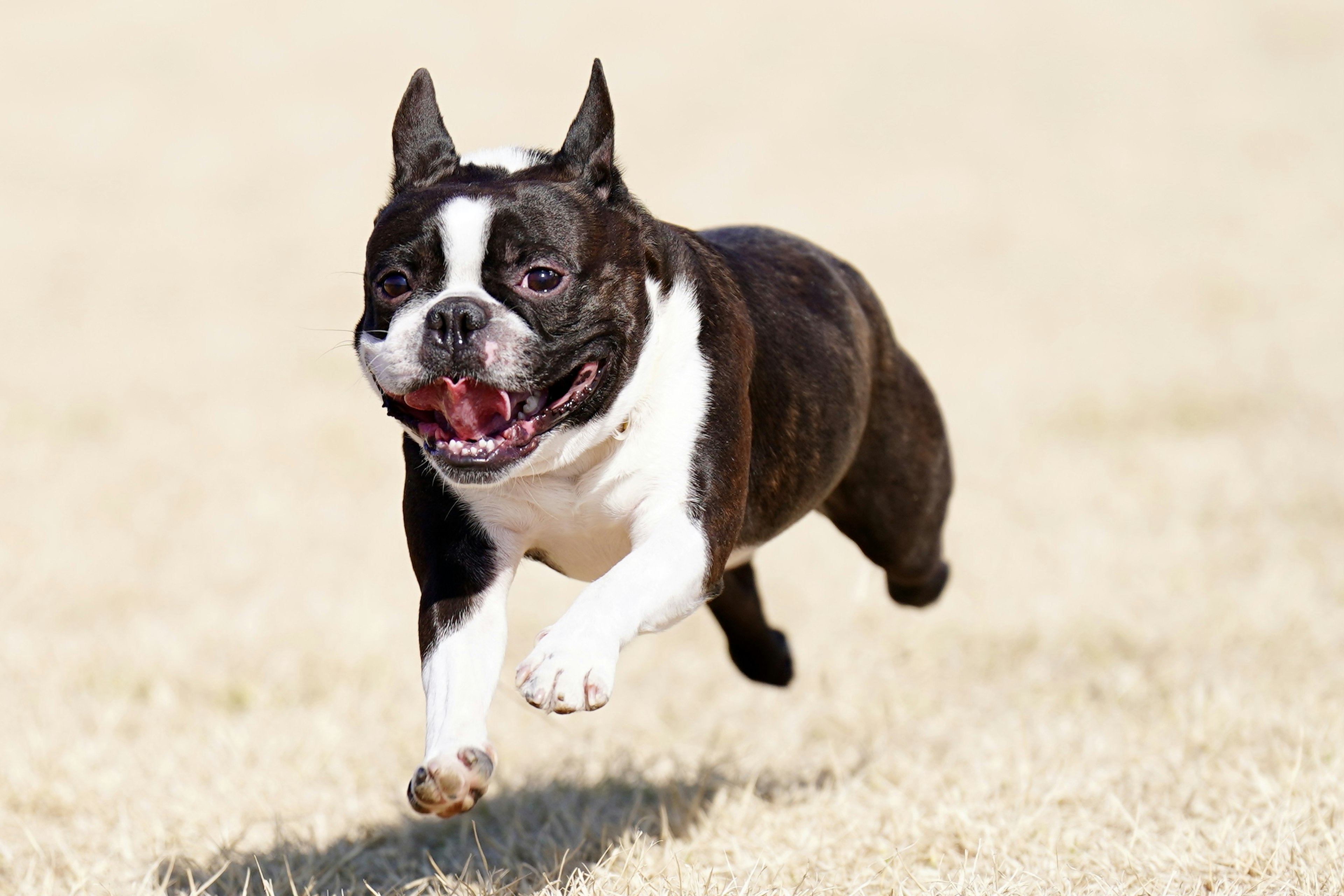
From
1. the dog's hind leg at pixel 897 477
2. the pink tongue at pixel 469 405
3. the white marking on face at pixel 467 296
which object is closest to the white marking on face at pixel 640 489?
the pink tongue at pixel 469 405

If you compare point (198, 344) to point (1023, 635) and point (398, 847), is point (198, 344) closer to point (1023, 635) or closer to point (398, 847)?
point (1023, 635)

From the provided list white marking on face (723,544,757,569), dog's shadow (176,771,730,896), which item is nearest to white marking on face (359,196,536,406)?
white marking on face (723,544,757,569)

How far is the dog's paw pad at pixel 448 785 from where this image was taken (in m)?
3.06

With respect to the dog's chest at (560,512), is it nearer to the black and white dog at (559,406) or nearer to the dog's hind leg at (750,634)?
the black and white dog at (559,406)

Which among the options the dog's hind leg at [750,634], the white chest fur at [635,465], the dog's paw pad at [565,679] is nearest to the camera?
the dog's paw pad at [565,679]

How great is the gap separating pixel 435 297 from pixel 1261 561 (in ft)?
21.8

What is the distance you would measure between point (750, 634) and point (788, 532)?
16.3ft

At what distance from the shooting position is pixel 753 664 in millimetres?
5242

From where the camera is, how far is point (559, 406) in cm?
334

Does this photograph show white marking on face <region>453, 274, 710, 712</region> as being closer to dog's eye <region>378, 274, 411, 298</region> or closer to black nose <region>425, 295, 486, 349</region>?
black nose <region>425, 295, 486, 349</region>

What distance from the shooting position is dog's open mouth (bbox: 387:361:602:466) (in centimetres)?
329

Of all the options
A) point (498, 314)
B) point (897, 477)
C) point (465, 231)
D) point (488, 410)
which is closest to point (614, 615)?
point (488, 410)

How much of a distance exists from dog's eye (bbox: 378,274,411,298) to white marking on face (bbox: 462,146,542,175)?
40cm

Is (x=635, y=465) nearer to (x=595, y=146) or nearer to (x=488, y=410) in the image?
(x=488, y=410)
